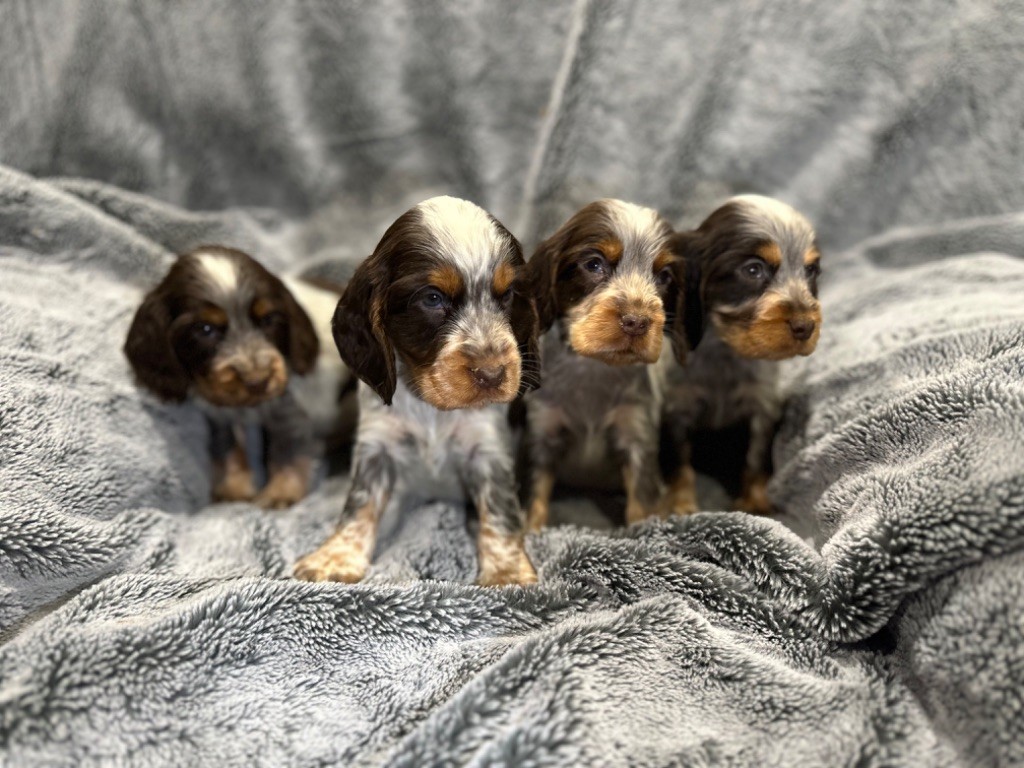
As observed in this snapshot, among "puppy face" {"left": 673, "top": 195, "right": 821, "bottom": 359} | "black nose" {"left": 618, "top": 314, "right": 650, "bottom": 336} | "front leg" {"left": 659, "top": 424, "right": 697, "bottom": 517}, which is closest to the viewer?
A: "black nose" {"left": 618, "top": 314, "right": 650, "bottom": 336}

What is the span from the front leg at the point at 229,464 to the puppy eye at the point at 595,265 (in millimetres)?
1670

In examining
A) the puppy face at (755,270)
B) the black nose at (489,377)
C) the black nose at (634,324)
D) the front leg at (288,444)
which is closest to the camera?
the black nose at (489,377)

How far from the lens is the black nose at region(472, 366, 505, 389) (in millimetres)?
2217

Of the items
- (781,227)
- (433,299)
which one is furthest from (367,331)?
(781,227)

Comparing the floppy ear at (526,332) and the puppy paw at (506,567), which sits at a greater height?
the floppy ear at (526,332)

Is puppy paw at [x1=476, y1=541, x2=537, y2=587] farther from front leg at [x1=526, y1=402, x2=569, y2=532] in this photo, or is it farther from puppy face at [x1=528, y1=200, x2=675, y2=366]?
puppy face at [x1=528, y1=200, x2=675, y2=366]

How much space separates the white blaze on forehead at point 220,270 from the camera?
2.95 meters

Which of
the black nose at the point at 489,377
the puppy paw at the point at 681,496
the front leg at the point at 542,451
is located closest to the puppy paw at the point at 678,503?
the puppy paw at the point at 681,496

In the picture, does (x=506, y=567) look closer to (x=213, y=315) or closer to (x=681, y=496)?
(x=681, y=496)

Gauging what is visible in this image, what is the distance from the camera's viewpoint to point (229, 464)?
3.35 m

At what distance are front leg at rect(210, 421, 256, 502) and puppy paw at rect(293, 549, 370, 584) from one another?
84cm

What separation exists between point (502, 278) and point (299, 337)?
3.56 ft

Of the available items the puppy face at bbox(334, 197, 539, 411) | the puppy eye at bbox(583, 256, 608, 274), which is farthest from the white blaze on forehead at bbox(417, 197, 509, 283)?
the puppy eye at bbox(583, 256, 608, 274)

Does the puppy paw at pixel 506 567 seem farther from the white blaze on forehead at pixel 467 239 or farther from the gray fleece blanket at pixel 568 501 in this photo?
the white blaze on forehead at pixel 467 239
